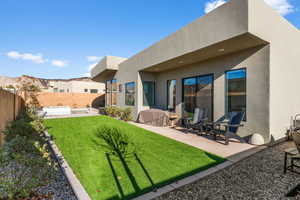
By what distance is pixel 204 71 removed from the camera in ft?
22.8

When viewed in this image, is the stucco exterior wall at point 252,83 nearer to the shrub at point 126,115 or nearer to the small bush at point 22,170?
the shrub at point 126,115

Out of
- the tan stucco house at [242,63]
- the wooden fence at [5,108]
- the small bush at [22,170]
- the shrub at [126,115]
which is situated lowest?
the small bush at [22,170]

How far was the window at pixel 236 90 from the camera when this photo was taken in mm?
5539

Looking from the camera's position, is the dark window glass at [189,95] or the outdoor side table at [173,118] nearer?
the dark window glass at [189,95]

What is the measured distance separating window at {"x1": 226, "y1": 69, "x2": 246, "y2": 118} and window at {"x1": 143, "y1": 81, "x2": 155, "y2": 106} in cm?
520

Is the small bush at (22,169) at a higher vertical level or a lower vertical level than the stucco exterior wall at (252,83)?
lower

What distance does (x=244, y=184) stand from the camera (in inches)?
108

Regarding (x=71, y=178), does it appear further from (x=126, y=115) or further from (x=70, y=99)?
(x=70, y=99)

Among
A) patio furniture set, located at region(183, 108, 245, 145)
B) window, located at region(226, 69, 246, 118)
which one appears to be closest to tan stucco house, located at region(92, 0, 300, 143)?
window, located at region(226, 69, 246, 118)

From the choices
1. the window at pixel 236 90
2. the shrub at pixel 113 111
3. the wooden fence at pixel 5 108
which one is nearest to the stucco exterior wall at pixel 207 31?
the window at pixel 236 90

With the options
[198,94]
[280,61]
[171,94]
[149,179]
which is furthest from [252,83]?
[149,179]

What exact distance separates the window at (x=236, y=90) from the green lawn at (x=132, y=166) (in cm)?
267

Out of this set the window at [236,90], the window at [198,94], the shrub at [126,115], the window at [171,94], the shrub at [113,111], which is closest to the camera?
the window at [236,90]

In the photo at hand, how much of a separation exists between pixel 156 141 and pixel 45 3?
27.8 feet
